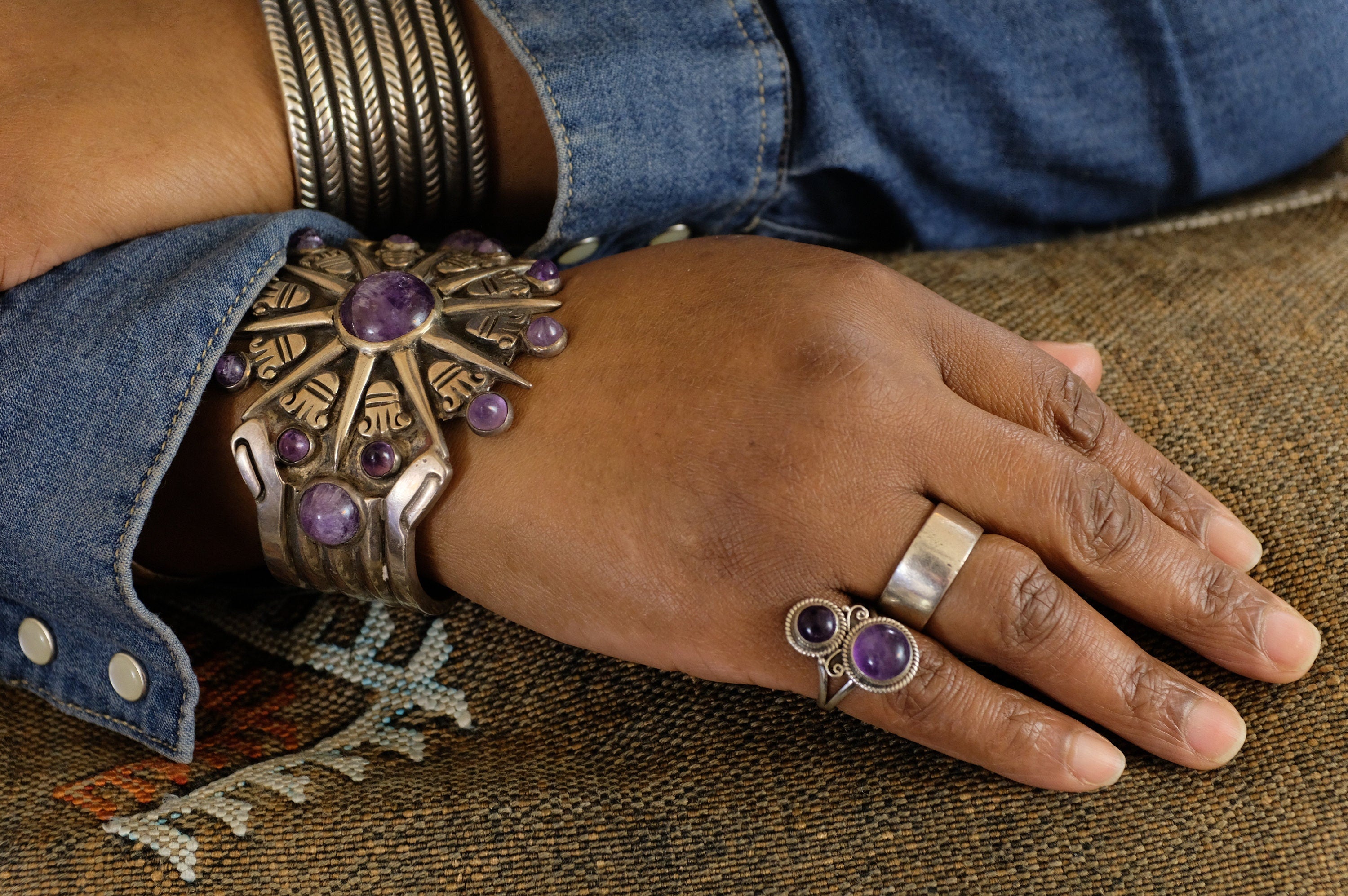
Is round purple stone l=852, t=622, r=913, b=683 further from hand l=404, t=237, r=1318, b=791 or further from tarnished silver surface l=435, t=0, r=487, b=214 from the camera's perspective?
tarnished silver surface l=435, t=0, r=487, b=214

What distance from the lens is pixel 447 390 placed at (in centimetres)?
69

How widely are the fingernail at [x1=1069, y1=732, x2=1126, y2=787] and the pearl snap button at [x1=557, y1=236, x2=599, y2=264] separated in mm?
533

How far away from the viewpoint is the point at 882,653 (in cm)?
60

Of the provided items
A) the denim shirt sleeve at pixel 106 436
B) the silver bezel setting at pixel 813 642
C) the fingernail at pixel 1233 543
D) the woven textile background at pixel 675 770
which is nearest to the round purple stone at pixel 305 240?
the denim shirt sleeve at pixel 106 436

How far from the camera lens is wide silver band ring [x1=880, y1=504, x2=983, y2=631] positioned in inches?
24.4

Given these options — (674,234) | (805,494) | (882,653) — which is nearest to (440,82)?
(674,234)

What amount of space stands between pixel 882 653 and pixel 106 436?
52cm

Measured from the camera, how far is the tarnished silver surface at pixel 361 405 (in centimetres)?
66

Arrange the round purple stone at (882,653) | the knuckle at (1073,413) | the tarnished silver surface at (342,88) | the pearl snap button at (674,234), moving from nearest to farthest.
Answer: the round purple stone at (882,653), the knuckle at (1073,413), the tarnished silver surface at (342,88), the pearl snap button at (674,234)

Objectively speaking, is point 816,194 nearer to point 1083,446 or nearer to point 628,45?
point 628,45

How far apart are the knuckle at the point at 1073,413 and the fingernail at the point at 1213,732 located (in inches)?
7.0

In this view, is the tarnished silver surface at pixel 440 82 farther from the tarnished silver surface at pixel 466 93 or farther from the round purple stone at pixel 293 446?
the round purple stone at pixel 293 446

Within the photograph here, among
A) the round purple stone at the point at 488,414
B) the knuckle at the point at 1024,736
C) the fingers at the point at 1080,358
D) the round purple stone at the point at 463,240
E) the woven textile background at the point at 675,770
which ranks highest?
the round purple stone at the point at 463,240

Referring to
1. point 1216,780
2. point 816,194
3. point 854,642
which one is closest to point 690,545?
point 854,642
